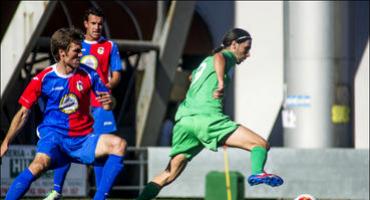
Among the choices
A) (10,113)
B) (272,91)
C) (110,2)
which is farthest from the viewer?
(272,91)

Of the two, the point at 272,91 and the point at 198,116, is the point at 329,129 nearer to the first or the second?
the point at 272,91

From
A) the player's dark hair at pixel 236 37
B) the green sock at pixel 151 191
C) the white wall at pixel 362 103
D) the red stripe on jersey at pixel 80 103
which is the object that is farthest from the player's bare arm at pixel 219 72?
the white wall at pixel 362 103

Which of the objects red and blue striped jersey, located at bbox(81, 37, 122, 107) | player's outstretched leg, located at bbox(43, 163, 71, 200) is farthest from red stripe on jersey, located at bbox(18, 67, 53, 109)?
red and blue striped jersey, located at bbox(81, 37, 122, 107)

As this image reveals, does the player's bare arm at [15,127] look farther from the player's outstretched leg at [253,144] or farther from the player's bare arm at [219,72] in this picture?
the player's outstretched leg at [253,144]

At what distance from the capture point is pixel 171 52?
2325cm

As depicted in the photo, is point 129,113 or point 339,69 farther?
point 129,113

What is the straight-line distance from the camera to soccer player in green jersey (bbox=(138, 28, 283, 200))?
11531mm

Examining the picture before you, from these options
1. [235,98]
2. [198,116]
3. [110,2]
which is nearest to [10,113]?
[110,2]

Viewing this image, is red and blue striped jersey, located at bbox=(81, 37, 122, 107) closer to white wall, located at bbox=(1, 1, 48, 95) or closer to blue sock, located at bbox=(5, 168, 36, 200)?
blue sock, located at bbox=(5, 168, 36, 200)

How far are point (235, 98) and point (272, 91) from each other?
31.3 inches

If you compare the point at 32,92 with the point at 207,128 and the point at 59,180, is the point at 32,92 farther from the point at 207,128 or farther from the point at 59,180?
the point at 207,128

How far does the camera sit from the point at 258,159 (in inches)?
448

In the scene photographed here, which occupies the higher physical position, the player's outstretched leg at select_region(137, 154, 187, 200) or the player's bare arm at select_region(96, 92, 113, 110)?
the player's bare arm at select_region(96, 92, 113, 110)

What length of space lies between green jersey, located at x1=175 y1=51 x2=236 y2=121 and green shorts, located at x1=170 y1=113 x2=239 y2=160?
0.25 feet
